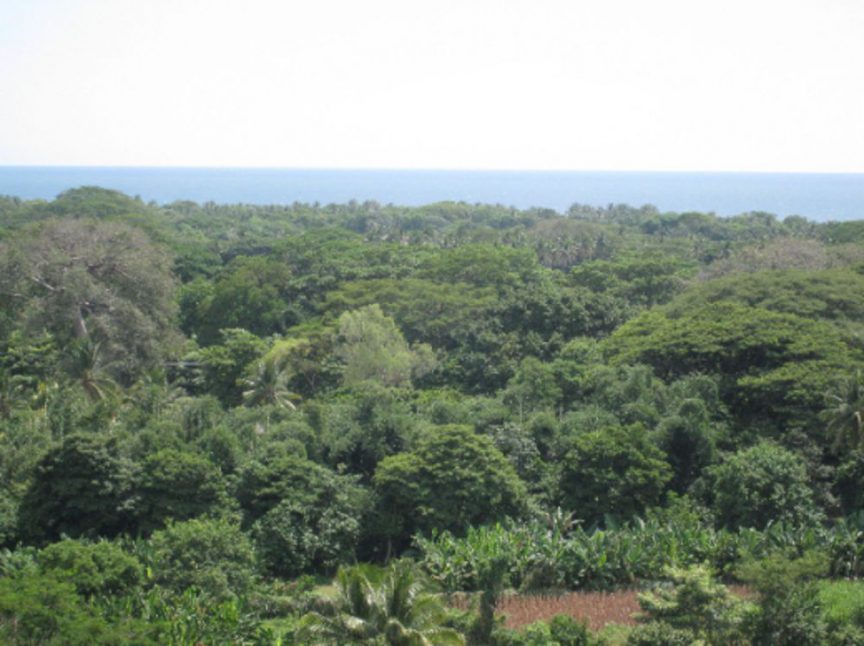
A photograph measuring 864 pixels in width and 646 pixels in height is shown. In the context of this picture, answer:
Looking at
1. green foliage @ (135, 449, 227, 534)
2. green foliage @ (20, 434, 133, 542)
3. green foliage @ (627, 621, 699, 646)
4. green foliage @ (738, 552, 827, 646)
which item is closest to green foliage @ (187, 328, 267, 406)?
green foliage @ (135, 449, 227, 534)

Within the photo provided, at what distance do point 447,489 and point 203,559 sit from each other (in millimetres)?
6740

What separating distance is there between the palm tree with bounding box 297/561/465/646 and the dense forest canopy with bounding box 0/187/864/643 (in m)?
0.15

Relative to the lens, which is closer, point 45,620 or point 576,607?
point 45,620

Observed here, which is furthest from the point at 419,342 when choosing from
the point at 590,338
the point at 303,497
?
the point at 303,497

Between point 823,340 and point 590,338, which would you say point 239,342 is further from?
point 823,340

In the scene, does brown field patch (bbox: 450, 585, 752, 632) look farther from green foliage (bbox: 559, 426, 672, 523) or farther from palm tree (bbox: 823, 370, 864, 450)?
palm tree (bbox: 823, 370, 864, 450)

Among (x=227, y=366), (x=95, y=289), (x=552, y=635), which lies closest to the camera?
(x=552, y=635)

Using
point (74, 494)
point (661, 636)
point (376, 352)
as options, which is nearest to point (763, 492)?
point (661, 636)

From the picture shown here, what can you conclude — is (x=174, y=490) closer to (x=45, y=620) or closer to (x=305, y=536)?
(x=305, y=536)

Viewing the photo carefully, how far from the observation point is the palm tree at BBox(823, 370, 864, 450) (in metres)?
23.8

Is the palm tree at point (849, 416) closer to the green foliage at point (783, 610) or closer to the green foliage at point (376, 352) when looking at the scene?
the green foliage at point (783, 610)

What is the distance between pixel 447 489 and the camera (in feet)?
76.0

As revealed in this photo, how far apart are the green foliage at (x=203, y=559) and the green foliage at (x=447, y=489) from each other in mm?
4756

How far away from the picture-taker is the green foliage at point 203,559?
18375 mm
